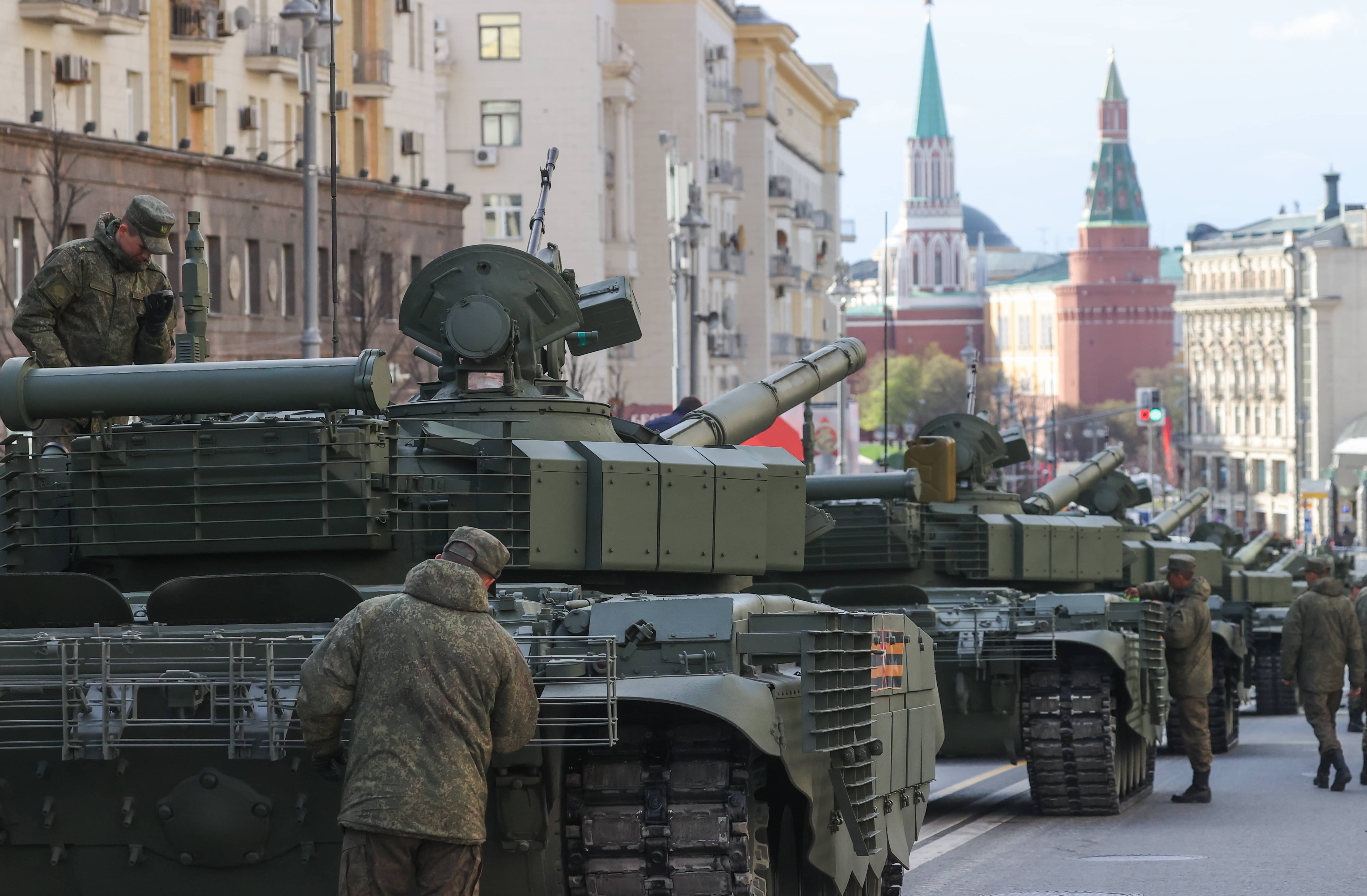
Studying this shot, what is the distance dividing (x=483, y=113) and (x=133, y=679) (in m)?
47.1

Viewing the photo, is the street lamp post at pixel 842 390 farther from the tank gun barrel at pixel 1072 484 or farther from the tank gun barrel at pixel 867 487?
the tank gun barrel at pixel 867 487

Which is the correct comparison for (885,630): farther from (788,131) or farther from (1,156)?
(788,131)

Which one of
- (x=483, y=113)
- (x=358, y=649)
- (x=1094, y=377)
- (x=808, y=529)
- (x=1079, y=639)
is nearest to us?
(x=358, y=649)

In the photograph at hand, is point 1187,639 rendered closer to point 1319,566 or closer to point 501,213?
point 1319,566

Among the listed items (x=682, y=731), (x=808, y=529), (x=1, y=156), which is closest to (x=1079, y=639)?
(x=808, y=529)

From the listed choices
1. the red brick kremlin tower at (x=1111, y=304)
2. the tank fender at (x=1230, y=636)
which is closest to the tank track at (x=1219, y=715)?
the tank fender at (x=1230, y=636)

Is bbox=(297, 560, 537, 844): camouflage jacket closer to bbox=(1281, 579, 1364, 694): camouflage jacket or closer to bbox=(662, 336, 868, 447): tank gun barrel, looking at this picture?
bbox=(662, 336, 868, 447): tank gun barrel

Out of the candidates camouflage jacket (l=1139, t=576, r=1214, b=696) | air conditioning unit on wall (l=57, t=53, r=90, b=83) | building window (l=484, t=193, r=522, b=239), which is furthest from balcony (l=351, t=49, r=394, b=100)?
camouflage jacket (l=1139, t=576, r=1214, b=696)

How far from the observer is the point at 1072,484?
2230 cm

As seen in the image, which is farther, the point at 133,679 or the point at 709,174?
the point at 709,174

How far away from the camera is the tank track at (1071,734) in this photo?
48.4 ft

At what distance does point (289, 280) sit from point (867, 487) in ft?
69.5

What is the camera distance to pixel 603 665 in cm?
748

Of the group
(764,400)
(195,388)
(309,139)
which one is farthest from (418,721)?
(309,139)
